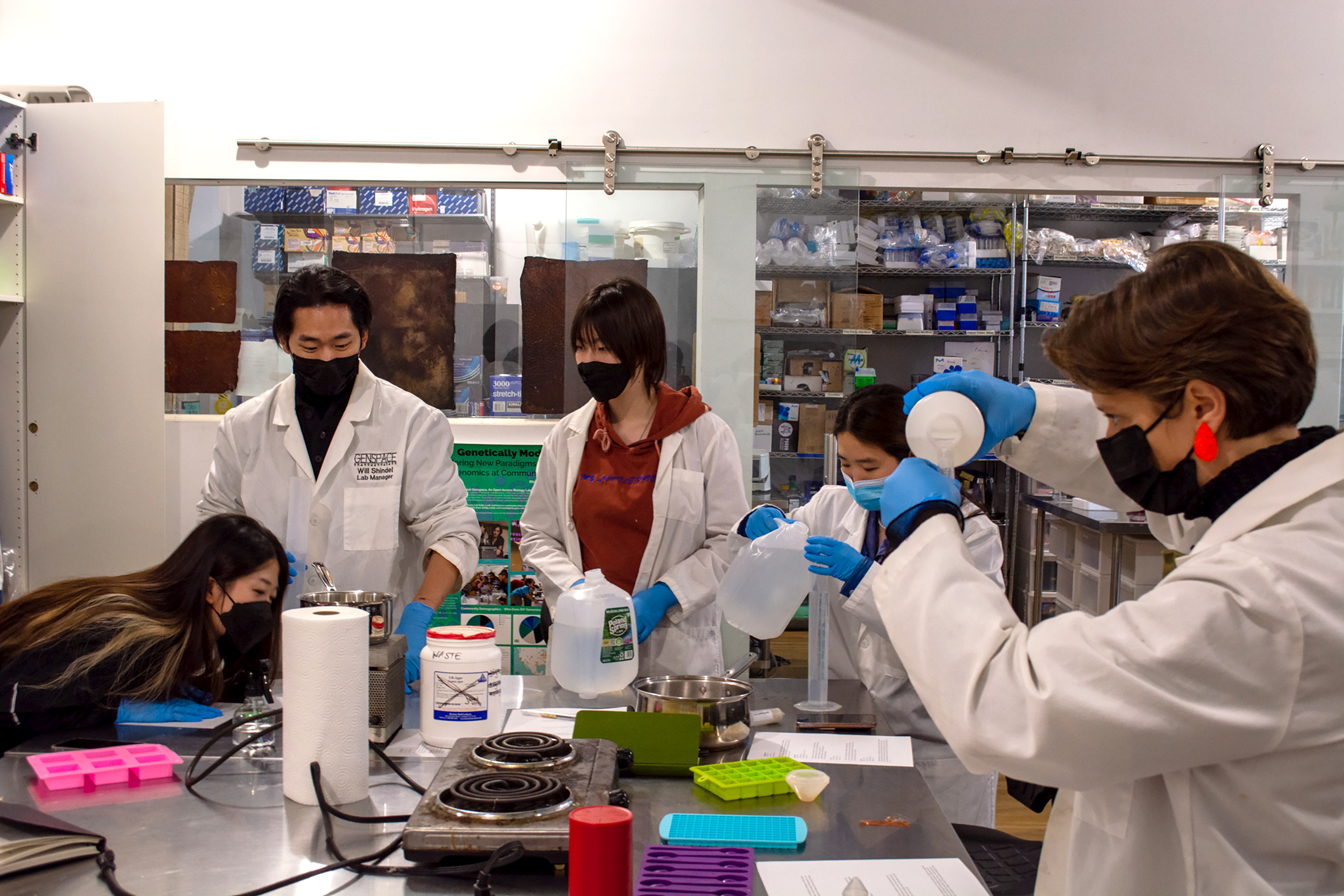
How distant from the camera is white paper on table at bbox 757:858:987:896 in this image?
3.69ft

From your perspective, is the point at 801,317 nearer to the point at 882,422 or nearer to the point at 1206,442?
the point at 882,422

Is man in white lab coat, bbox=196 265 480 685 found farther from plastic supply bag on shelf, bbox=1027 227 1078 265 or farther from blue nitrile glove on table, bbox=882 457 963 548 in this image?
plastic supply bag on shelf, bbox=1027 227 1078 265

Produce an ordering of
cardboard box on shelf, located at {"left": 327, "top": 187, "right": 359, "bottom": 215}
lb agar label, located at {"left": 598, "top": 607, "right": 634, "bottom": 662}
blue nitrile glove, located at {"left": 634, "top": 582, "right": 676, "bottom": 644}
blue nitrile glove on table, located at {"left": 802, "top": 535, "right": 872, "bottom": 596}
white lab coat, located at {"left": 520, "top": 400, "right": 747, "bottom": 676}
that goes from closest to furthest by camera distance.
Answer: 1. lb agar label, located at {"left": 598, "top": 607, "right": 634, "bottom": 662}
2. blue nitrile glove on table, located at {"left": 802, "top": 535, "right": 872, "bottom": 596}
3. blue nitrile glove, located at {"left": 634, "top": 582, "right": 676, "bottom": 644}
4. white lab coat, located at {"left": 520, "top": 400, "right": 747, "bottom": 676}
5. cardboard box on shelf, located at {"left": 327, "top": 187, "right": 359, "bottom": 215}

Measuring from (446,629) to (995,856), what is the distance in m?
1.09

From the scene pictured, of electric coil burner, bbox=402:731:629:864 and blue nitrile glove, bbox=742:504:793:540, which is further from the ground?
blue nitrile glove, bbox=742:504:793:540

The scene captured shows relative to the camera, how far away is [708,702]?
62.5 inches

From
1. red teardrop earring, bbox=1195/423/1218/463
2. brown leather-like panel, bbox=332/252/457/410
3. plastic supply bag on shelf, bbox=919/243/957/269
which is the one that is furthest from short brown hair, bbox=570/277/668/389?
plastic supply bag on shelf, bbox=919/243/957/269

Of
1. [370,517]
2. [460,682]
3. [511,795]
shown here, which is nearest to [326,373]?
[370,517]

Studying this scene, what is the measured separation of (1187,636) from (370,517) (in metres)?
2.07

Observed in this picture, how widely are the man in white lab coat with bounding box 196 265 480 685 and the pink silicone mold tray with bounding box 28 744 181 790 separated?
3.01 ft

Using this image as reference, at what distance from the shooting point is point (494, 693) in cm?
159

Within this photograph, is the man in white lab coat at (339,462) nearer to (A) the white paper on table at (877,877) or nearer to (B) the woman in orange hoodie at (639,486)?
(B) the woman in orange hoodie at (639,486)

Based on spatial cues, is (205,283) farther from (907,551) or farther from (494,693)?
(907,551)

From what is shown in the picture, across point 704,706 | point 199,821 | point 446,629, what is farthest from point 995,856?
point 199,821
